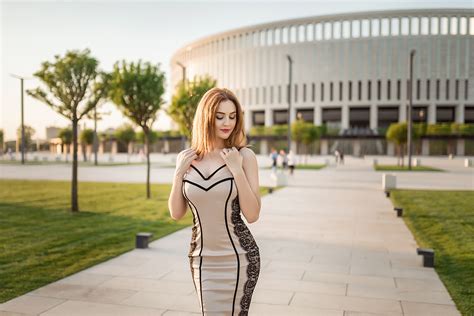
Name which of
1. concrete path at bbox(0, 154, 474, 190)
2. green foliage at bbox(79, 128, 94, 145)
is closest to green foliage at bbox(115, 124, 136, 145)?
green foliage at bbox(79, 128, 94, 145)

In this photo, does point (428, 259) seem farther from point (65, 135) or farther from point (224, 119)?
point (65, 135)

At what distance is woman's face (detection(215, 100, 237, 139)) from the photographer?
8.25 feet

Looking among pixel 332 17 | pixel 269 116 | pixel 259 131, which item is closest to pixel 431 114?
pixel 332 17

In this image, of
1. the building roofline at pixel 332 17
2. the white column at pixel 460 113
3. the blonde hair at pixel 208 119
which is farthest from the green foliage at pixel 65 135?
the blonde hair at pixel 208 119

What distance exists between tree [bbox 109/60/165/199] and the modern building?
58.5 meters

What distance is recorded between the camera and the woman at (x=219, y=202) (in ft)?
7.93

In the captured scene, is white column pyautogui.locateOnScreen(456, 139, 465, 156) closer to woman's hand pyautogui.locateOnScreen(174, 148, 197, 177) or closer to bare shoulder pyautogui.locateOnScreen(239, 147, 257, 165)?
bare shoulder pyautogui.locateOnScreen(239, 147, 257, 165)

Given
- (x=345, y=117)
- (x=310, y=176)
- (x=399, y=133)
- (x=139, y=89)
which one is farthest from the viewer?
(x=345, y=117)

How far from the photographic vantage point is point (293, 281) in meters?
6.20

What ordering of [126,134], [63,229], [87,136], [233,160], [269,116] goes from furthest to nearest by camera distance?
[269,116] < [87,136] < [126,134] < [63,229] < [233,160]

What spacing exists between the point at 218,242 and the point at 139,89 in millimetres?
14324

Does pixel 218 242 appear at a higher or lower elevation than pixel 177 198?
lower

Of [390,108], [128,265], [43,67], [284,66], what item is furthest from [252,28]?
[128,265]

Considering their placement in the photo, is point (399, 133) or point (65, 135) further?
point (65, 135)
